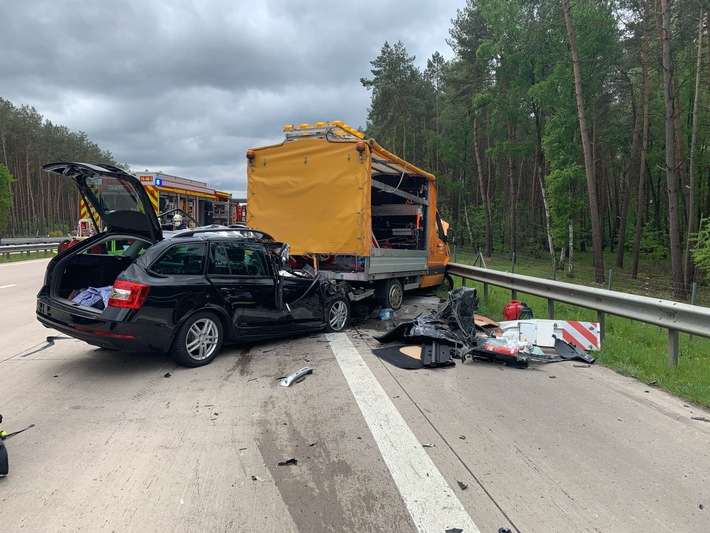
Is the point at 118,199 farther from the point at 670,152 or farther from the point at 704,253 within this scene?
the point at 704,253

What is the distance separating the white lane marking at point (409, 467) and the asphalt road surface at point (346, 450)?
14mm

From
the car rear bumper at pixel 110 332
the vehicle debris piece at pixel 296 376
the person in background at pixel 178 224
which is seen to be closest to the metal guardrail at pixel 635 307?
the vehicle debris piece at pixel 296 376

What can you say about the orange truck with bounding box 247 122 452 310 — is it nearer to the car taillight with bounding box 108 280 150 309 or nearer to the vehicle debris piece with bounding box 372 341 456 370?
the vehicle debris piece with bounding box 372 341 456 370

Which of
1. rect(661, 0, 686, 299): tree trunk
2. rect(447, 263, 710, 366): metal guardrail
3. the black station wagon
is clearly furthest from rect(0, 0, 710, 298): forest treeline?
the black station wagon

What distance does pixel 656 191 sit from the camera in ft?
128

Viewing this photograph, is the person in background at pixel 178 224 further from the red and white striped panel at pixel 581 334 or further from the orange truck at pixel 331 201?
the red and white striped panel at pixel 581 334

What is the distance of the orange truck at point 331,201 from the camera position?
8109 millimetres

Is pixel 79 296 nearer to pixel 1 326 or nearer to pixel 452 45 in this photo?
pixel 1 326

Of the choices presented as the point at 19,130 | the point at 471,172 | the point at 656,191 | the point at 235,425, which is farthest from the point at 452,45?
the point at 19,130

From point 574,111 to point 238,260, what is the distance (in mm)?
24390

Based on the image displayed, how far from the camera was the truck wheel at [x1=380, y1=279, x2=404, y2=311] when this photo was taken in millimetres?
9241

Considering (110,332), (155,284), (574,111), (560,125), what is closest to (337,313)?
(155,284)

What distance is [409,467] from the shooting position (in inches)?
128

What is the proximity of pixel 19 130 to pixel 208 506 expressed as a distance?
55.3 meters
